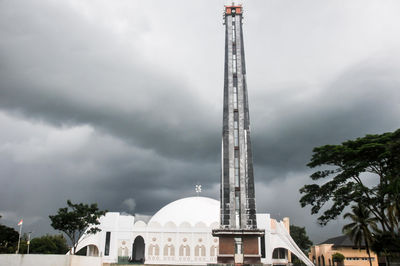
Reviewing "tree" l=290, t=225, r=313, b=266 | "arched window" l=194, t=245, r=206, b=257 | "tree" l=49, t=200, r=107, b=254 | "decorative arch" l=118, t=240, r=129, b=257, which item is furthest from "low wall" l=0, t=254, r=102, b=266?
"tree" l=290, t=225, r=313, b=266

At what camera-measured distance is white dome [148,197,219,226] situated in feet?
204

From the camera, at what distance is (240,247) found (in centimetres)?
4066

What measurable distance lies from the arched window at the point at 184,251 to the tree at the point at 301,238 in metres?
38.4

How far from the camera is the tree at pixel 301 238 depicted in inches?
3339

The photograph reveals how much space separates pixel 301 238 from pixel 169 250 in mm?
42214

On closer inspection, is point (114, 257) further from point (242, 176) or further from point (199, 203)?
point (242, 176)

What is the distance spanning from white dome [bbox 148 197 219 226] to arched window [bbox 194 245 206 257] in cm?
405

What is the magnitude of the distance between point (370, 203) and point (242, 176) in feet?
51.8

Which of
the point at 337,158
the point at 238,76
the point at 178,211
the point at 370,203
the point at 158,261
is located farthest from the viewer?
the point at 178,211

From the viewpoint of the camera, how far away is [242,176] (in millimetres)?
43438

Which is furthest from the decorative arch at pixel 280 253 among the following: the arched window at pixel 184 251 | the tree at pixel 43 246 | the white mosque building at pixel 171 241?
the tree at pixel 43 246

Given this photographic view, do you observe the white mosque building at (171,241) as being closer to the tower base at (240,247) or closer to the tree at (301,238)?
the tower base at (240,247)

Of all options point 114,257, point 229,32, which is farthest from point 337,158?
point 114,257

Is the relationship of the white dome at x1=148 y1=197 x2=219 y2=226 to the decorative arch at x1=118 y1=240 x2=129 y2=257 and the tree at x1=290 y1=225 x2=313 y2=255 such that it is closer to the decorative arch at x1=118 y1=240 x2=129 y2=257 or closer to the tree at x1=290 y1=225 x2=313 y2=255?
the decorative arch at x1=118 y1=240 x2=129 y2=257
